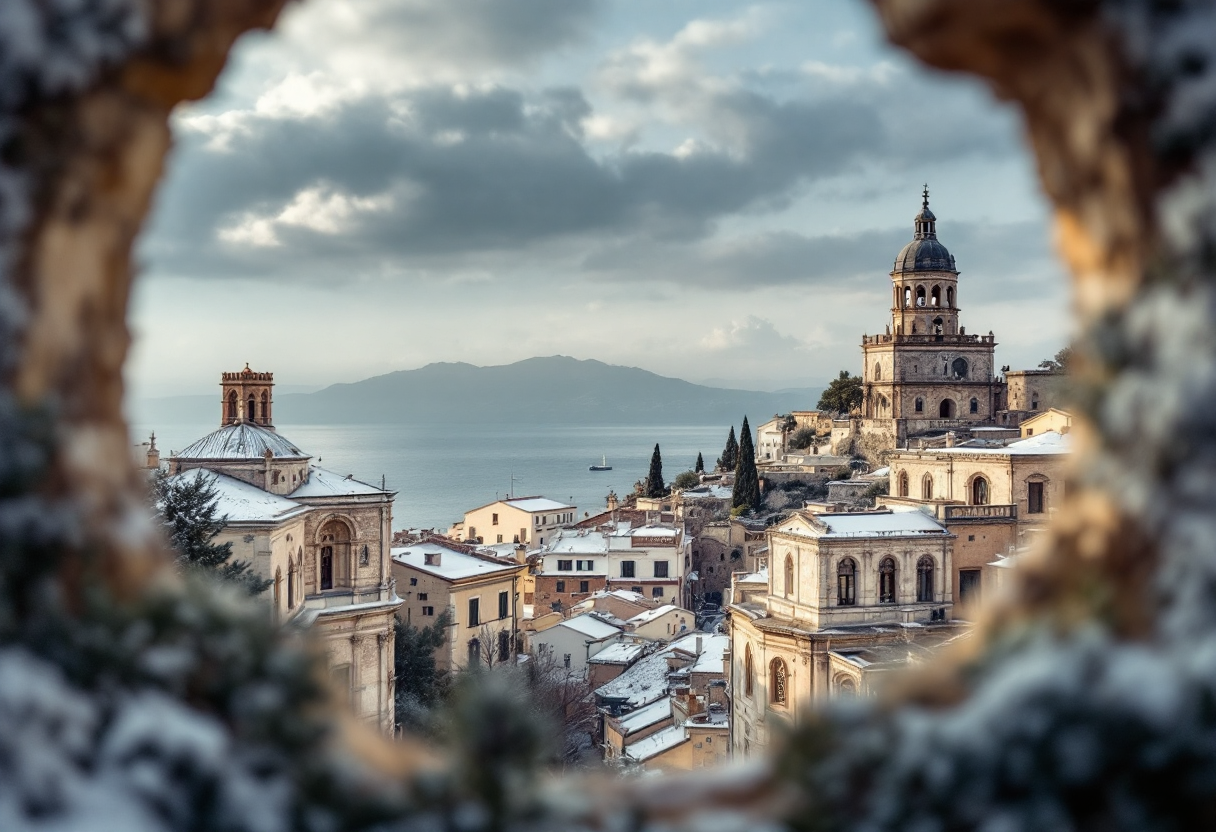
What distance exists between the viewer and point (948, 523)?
36.9m

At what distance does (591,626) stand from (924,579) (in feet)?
71.2

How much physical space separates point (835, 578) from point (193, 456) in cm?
2046

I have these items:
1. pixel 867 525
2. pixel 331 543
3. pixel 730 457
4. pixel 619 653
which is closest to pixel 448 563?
pixel 619 653

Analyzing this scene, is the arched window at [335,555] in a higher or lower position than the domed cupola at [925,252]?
lower

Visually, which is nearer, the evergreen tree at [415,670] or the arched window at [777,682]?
the arched window at [777,682]

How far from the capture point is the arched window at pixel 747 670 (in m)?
33.1

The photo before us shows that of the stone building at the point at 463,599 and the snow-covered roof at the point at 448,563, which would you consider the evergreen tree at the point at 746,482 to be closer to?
the stone building at the point at 463,599

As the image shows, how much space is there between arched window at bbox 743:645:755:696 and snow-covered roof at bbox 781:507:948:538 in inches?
171

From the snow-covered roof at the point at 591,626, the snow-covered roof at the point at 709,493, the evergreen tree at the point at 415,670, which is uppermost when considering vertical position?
the snow-covered roof at the point at 709,493

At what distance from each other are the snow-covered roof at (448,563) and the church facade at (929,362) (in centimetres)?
3858

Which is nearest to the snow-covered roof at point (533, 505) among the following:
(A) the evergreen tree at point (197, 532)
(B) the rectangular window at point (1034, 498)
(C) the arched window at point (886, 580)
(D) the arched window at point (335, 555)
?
(B) the rectangular window at point (1034, 498)

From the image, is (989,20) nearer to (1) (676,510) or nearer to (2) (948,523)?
(2) (948,523)

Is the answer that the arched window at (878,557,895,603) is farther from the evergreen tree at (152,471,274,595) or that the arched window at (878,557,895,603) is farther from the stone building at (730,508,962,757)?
the evergreen tree at (152,471,274,595)

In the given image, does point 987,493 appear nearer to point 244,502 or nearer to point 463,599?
point 463,599
